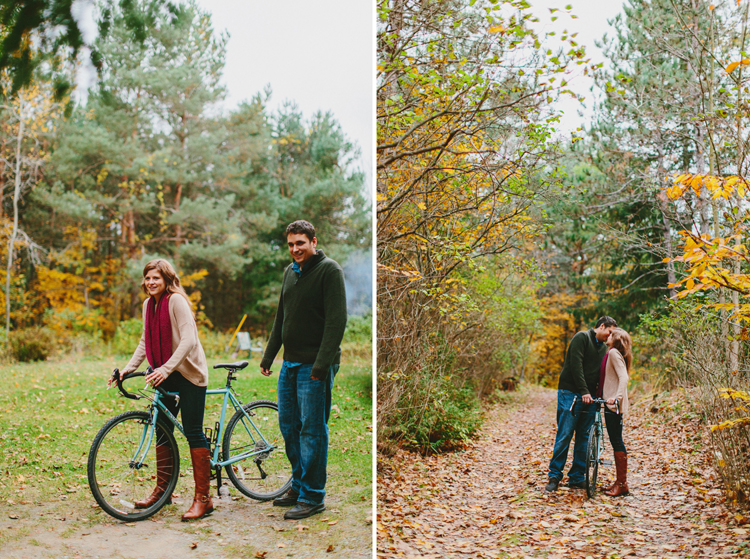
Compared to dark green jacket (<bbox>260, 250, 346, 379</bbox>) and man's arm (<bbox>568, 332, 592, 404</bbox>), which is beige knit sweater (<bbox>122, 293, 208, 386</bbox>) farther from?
man's arm (<bbox>568, 332, 592, 404</bbox>)

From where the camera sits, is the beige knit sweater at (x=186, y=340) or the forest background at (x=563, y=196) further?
the forest background at (x=563, y=196)

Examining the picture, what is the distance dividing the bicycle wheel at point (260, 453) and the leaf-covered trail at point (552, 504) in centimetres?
58

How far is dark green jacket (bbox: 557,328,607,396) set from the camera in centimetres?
276

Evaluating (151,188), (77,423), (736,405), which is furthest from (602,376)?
(151,188)

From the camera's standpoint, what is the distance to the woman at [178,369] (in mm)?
2609

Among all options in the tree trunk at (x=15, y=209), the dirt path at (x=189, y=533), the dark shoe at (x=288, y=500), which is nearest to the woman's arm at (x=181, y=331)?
the dirt path at (x=189, y=533)

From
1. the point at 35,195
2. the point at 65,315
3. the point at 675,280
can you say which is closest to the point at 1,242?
the point at 35,195

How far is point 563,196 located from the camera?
9.61 ft

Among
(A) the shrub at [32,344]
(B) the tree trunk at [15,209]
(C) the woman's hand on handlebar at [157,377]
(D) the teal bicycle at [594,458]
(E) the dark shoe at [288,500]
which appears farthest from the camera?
(B) the tree trunk at [15,209]

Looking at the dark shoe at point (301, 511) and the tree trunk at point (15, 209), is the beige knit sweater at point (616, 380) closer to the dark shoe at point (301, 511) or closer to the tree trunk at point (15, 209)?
the dark shoe at point (301, 511)

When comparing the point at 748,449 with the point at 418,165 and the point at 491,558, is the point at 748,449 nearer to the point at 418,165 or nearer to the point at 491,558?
the point at 491,558

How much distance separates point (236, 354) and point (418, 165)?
5.33 feet

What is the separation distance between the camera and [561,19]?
112 inches

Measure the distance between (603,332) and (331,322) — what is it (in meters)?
1.41
